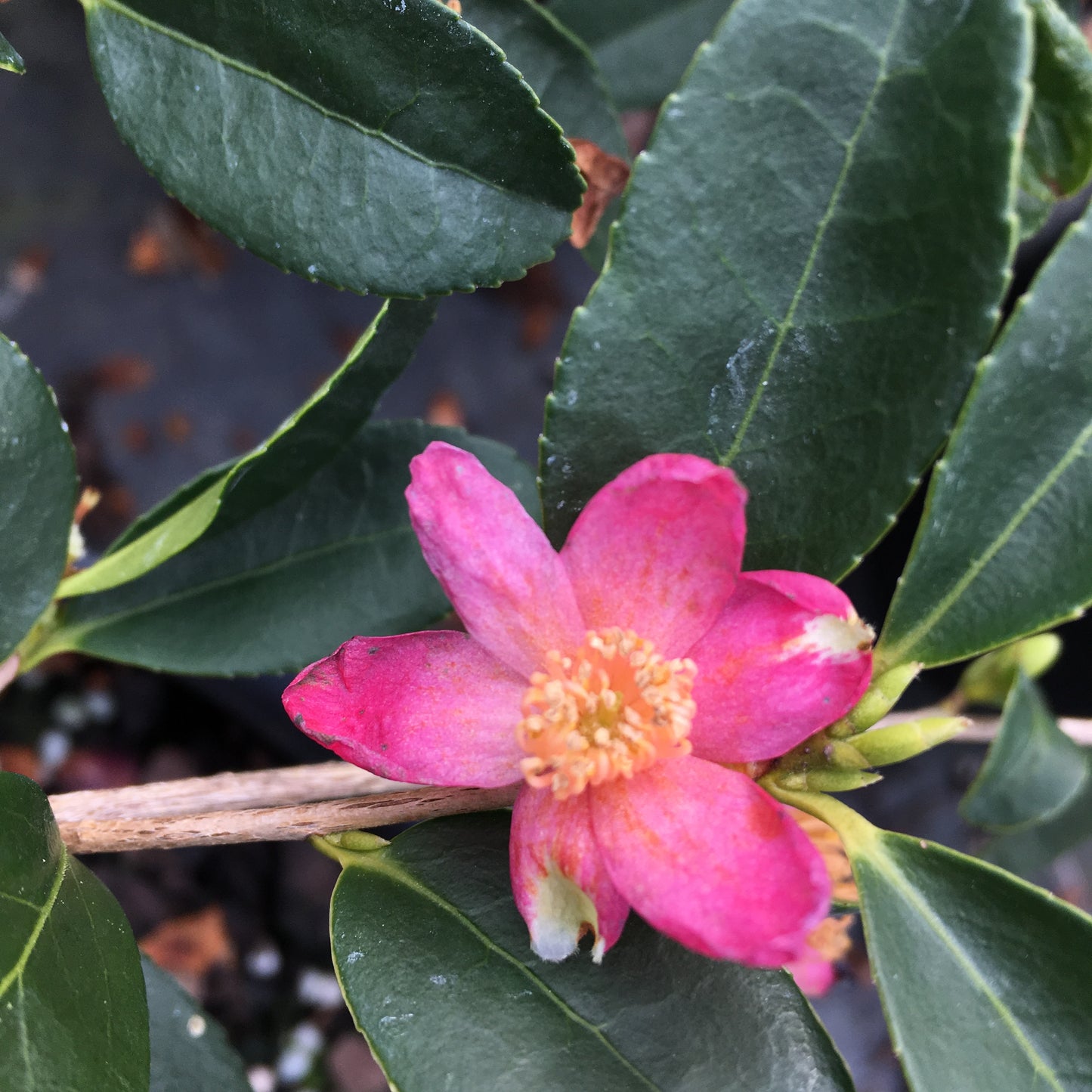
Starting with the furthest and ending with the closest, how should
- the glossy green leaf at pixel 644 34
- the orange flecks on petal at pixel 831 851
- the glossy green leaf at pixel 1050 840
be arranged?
the glossy green leaf at pixel 1050 840 < the glossy green leaf at pixel 644 34 < the orange flecks on petal at pixel 831 851

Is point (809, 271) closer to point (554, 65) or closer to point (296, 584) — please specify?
point (554, 65)

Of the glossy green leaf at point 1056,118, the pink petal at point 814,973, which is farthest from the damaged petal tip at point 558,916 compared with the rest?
the glossy green leaf at point 1056,118

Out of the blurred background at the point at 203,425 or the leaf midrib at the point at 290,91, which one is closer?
the leaf midrib at the point at 290,91

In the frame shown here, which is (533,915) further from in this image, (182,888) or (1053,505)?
(182,888)

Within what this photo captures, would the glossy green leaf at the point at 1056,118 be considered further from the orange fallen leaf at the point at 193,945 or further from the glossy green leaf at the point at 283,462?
the orange fallen leaf at the point at 193,945

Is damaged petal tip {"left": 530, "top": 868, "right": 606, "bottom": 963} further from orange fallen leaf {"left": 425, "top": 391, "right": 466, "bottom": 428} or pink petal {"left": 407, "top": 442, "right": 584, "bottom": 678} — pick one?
orange fallen leaf {"left": 425, "top": 391, "right": 466, "bottom": 428}

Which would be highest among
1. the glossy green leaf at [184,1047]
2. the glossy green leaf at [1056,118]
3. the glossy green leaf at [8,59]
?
the glossy green leaf at [1056,118]
